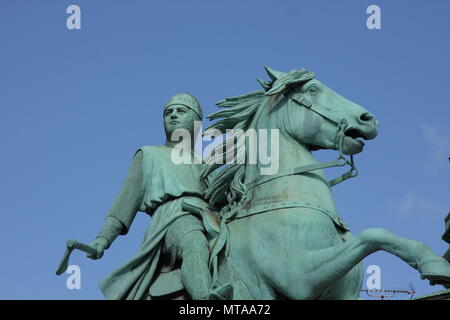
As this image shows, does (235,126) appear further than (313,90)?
Yes

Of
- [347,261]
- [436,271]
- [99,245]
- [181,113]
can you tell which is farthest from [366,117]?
[99,245]

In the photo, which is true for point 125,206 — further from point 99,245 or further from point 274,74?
point 274,74

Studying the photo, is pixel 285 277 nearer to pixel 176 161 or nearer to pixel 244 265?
pixel 244 265

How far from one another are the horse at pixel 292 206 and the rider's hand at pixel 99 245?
1397 millimetres

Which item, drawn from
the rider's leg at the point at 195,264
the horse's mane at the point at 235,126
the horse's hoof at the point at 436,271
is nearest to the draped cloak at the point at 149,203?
the horse's mane at the point at 235,126

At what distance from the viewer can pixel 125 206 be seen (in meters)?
11.9

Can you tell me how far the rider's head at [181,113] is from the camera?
12.3 m

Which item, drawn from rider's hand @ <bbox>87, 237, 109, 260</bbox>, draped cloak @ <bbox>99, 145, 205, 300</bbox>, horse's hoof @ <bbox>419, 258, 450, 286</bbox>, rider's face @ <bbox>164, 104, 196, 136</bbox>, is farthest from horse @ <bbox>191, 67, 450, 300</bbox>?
rider's hand @ <bbox>87, 237, 109, 260</bbox>

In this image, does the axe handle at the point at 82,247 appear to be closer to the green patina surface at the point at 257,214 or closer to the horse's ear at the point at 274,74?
the green patina surface at the point at 257,214

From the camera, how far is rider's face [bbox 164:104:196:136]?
12275 millimetres

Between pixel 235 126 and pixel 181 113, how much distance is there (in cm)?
93
